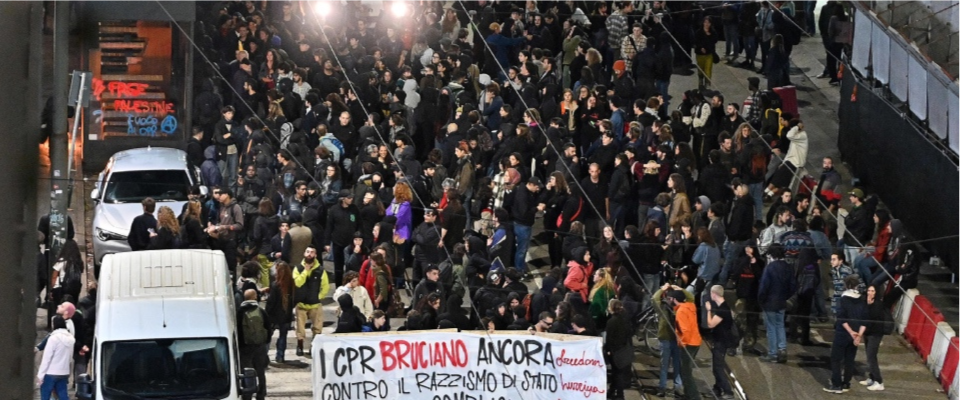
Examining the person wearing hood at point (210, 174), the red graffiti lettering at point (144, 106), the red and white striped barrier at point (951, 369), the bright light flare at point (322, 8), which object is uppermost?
the bright light flare at point (322, 8)

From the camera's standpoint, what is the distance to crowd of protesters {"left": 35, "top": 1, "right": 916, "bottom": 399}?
14117mm

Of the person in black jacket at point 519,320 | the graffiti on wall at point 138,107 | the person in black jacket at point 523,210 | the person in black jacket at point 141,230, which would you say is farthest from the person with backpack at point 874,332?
the graffiti on wall at point 138,107

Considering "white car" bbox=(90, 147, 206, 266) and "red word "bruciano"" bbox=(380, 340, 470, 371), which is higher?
"white car" bbox=(90, 147, 206, 266)

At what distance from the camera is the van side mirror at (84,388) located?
1112cm

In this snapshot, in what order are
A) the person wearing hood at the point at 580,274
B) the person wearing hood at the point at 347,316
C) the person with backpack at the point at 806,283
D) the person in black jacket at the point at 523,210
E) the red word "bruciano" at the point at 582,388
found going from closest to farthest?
the red word "bruciano" at the point at 582,388
the person wearing hood at the point at 347,316
the person wearing hood at the point at 580,274
the person with backpack at the point at 806,283
the person in black jacket at the point at 523,210

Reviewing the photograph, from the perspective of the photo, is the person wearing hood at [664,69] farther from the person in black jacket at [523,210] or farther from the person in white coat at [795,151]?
the person in black jacket at [523,210]

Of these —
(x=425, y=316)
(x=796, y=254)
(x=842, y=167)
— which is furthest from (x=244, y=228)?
(x=842, y=167)

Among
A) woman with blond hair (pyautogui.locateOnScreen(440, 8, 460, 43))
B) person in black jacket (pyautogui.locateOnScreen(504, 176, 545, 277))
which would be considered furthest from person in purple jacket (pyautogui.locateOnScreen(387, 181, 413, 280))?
woman with blond hair (pyautogui.locateOnScreen(440, 8, 460, 43))

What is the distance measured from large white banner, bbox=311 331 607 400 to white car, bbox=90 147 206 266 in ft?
15.0

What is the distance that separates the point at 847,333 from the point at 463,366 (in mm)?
3926

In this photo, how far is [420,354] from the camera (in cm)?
1296

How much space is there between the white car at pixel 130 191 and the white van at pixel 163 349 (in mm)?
4451

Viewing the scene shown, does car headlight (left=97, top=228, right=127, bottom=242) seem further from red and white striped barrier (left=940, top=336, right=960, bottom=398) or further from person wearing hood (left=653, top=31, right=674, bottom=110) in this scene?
person wearing hood (left=653, top=31, right=674, bottom=110)

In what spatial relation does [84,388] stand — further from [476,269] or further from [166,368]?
[476,269]
